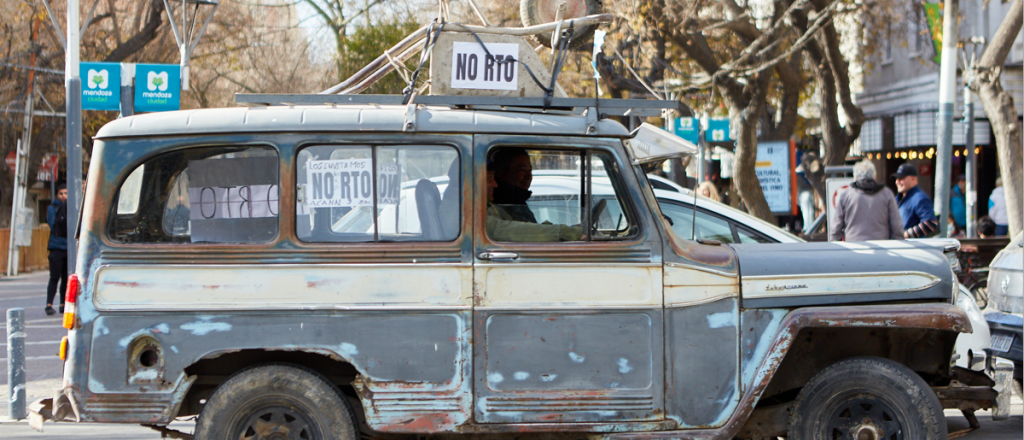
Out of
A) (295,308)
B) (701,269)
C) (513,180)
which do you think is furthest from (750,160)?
(295,308)

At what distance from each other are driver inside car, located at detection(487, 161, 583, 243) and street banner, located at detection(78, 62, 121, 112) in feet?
36.1

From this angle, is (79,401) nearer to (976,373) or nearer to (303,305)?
(303,305)

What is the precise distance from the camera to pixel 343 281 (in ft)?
14.2

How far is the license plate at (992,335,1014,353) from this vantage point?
6023mm

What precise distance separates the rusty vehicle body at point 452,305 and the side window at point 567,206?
0.18 ft

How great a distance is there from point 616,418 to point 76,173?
8.48 m

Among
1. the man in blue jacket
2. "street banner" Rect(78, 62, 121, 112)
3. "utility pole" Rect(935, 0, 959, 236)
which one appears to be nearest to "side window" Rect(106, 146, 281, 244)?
the man in blue jacket

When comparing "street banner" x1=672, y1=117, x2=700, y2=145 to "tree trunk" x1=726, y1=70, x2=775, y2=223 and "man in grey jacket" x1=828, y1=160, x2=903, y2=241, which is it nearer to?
"tree trunk" x1=726, y1=70, x2=775, y2=223

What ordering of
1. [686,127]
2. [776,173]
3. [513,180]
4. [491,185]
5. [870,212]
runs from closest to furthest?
[491,185], [513,180], [870,212], [776,173], [686,127]

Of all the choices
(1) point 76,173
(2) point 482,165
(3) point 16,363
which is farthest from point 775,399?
(1) point 76,173

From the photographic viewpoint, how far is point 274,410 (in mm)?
4371

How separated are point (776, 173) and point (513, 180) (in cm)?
1142

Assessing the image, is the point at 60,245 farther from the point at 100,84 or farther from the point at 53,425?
the point at 53,425

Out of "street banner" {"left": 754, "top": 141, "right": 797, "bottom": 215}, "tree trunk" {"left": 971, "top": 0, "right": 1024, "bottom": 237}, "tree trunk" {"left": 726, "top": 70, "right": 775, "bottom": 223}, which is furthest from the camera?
"street banner" {"left": 754, "top": 141, "right": 797, "bottom": 215}
